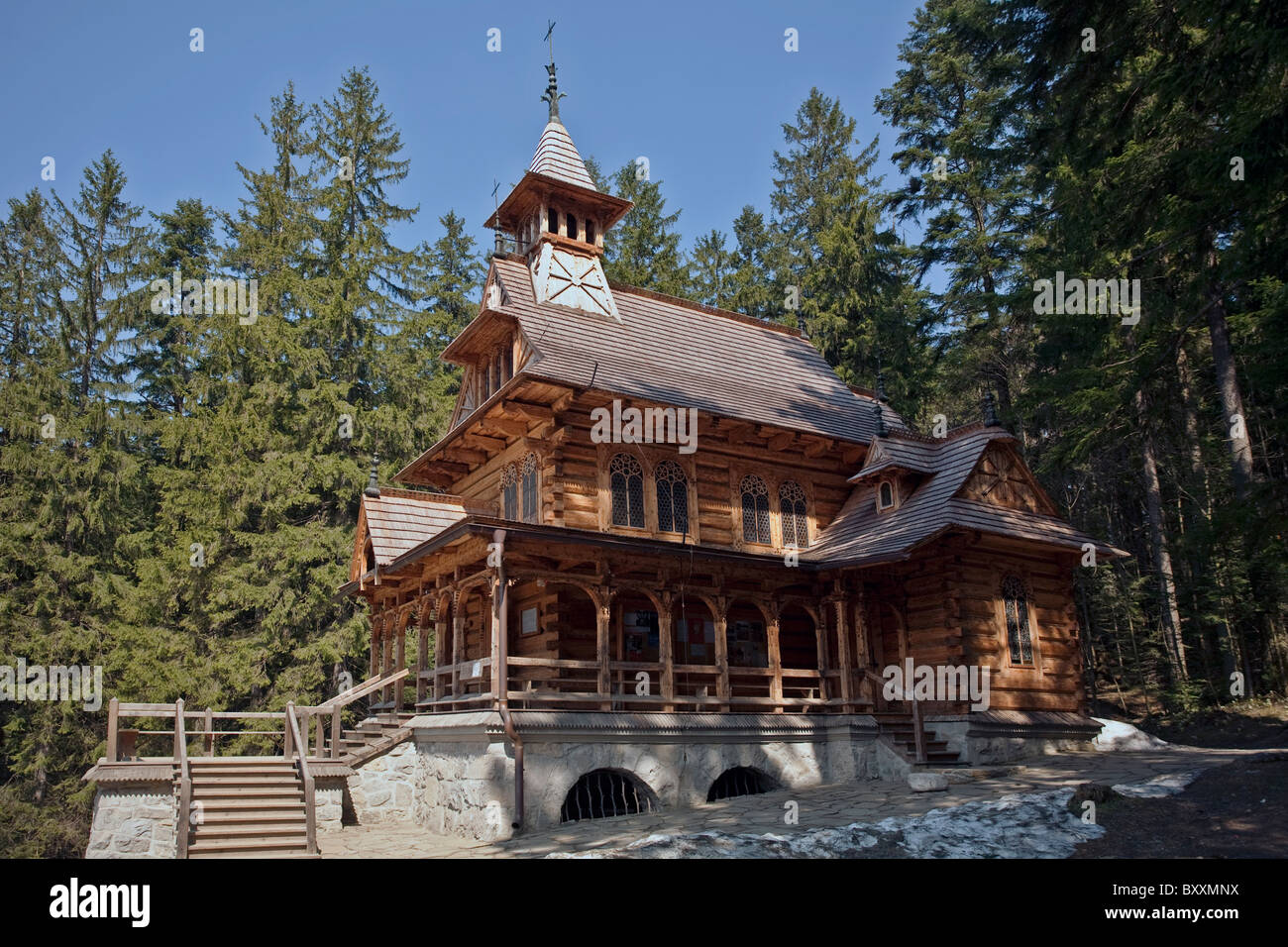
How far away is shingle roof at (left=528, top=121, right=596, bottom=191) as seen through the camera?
23.8 m

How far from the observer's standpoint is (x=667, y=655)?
16750 mm

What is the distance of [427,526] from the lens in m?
20.7

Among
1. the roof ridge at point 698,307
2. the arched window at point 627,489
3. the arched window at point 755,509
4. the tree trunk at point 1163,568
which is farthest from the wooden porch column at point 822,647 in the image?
the tree trunk at point 1163,568

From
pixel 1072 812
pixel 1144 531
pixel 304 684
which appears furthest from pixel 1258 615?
pixel 304 684

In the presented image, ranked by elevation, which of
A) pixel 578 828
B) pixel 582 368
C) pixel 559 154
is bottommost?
pixel 578 828

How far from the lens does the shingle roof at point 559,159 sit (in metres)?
23.8

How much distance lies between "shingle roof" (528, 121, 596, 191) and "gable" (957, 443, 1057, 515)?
38.3ft

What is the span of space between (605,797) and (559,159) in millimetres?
15912

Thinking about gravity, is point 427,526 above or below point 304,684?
above

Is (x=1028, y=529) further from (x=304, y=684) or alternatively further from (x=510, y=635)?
(x=304, y=684)

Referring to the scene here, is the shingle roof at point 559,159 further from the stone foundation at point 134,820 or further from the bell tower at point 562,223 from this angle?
the stone foundation at point 134,820

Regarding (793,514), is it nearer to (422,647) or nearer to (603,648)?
(603,648)

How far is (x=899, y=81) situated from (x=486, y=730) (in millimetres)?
32602

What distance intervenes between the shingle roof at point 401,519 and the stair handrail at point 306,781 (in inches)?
158
